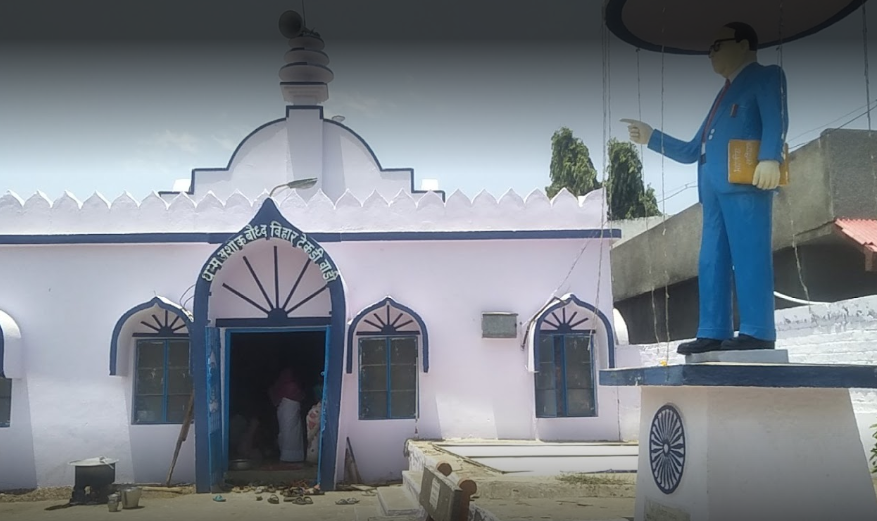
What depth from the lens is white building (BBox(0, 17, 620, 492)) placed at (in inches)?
408

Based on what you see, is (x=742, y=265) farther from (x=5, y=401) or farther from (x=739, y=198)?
(x=5, y=401)

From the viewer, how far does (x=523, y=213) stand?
1088cm

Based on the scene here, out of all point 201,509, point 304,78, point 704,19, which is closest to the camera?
point 704,19

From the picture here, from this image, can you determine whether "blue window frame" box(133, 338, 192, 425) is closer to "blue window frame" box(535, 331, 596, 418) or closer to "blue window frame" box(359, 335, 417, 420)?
"blue window frame" box(359, 335, 417, 420)

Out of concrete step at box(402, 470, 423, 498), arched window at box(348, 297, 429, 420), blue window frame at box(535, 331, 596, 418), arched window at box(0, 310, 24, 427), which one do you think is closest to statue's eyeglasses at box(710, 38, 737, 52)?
concrete step at box(402, 470, 423, 498)

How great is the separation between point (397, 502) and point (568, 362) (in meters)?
3.84

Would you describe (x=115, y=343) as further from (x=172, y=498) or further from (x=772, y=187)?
(x=772, y=187)

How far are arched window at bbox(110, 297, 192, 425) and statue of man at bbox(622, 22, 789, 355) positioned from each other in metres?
7.56

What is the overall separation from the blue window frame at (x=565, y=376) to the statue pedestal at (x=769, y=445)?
A: 6389 millimetres

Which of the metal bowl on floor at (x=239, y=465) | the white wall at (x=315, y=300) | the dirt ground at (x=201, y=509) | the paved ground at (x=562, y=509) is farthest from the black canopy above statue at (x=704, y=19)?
the metal bowl on floor at (x=239, y=465)

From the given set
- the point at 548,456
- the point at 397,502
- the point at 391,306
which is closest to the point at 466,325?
the point at 391,306

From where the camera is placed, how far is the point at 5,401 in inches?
410

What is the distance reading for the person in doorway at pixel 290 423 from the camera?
1124cm

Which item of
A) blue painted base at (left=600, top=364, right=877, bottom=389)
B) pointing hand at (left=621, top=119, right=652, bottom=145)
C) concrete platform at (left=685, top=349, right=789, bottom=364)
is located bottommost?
blue painted base at (left=600, top=364, right=877, bottom=389)
